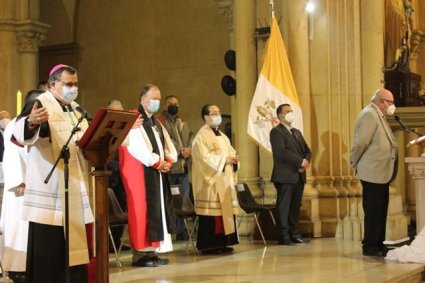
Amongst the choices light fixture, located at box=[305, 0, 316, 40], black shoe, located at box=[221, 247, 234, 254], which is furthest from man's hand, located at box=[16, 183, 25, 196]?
light fixture, located at box=[305, 0, 316, 40]

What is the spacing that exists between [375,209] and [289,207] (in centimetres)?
160

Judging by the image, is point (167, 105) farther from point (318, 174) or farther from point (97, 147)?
point (97, 147)

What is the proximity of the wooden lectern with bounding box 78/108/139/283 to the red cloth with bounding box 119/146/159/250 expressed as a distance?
2445mm

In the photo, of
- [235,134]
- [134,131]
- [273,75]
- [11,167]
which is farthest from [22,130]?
[235,134]

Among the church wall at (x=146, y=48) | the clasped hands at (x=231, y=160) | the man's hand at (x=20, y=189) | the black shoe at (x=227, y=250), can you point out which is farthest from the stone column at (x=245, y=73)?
the man's hand at (x=20, y=189)

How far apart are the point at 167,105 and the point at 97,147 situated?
215 inches

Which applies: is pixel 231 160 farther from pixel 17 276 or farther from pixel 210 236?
pixel 17 276

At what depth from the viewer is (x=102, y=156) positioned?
4.92 meters

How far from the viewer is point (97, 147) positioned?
490cm

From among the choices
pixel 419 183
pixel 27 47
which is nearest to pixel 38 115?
pixel 419 183

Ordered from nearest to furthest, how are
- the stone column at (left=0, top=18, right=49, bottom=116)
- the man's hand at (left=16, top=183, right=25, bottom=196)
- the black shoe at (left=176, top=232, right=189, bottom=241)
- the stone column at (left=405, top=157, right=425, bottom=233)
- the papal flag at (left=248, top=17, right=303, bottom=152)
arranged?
the man's hand at (left=16, top=183, right=25, bottom=196) → the stone column at (left=405, top=157, right=425, bottom=233) → the papal flag at (left=248, top=17, right=303, bottom=152) → the black shoe at (left=176, top=232, right=189, bottom=241) → the stone column at (left=0, top=18, right=49, bottom=116)

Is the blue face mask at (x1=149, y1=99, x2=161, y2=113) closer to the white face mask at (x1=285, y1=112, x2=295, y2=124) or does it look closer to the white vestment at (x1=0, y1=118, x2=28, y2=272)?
the white vestment at (x1=0, y1=118, x2=28, y2=272)

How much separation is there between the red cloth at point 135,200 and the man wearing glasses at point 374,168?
215 centimetres

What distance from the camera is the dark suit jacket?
9117 mm
